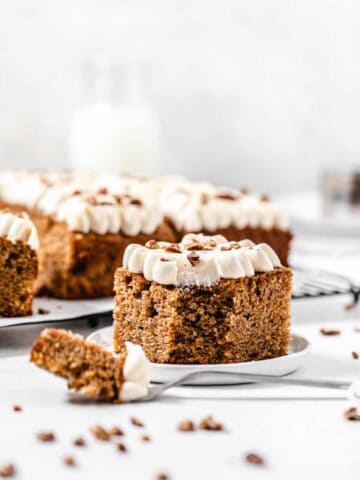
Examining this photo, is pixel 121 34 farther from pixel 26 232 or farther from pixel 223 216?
pixel 26 232

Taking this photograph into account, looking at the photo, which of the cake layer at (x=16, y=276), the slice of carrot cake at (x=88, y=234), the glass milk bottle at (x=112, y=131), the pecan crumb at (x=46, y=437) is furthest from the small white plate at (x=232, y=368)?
the glass milk bottle at (x=112, y=131)

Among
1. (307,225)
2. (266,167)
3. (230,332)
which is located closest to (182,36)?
(266,167)

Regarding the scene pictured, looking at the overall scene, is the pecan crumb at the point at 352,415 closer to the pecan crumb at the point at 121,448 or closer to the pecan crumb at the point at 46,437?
the pecan crumb at the point at 121,448

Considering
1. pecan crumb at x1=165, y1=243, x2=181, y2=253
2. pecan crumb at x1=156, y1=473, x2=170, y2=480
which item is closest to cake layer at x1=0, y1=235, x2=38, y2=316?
pecan crumb at x1=165, y1=243, x2=181, y2=253

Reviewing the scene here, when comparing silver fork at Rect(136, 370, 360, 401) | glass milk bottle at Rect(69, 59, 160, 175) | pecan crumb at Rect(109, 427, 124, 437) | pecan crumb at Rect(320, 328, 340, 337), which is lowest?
pecan crumb at Rect(109, 427, 124, 437)

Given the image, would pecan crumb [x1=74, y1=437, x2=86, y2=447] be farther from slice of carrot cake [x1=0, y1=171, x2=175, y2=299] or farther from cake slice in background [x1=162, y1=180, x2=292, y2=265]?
cake slice in background [x1=162, y1=180, x2=292, y2=265]

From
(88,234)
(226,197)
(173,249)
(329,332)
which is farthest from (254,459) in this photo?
(226,197)
